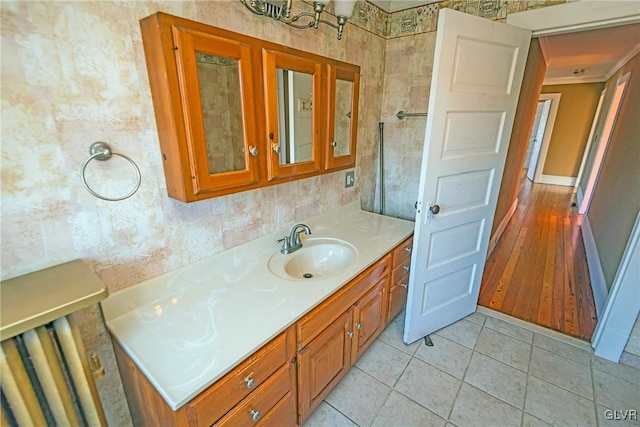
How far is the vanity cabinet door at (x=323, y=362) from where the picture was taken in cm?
124

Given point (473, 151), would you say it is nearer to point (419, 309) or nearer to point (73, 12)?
point (419, 309)

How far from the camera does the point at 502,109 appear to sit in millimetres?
1721

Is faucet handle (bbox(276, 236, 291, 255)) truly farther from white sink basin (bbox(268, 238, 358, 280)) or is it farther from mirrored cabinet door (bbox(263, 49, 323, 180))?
mirrored cabinet door (bbox(263, 49, 323, 180))

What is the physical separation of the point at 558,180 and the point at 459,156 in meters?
6.83

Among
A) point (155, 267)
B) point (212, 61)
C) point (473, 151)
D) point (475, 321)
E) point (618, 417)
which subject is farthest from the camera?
point (475, 321)

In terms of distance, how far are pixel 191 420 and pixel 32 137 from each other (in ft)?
3.00

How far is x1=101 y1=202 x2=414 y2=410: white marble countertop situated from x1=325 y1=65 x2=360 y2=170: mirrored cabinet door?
0.56 m

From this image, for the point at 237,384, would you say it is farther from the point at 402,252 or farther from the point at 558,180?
the point at 558,180

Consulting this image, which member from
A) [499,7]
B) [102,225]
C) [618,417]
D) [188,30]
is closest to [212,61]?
[188,30]

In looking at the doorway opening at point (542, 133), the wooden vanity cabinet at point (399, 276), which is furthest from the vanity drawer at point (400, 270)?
the doorway opening at point (542, 133)

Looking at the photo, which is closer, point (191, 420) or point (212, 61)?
point (191, 420)

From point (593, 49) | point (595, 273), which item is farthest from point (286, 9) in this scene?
point (593, 49)

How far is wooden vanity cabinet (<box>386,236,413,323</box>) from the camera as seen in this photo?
1.83m

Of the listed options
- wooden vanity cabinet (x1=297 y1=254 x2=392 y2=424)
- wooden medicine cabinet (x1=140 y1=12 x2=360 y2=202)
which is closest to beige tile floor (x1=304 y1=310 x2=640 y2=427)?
wooden vanity cabinet (x1=297 y1=254 x2=392 y2=424)
